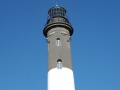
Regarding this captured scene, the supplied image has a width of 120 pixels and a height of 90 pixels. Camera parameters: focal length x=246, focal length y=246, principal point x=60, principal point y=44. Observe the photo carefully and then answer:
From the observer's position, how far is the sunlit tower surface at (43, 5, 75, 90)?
26125mm

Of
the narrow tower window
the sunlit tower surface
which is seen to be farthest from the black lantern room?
the narrow tower window

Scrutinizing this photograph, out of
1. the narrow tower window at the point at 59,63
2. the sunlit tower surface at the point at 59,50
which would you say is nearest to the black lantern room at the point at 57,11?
the sunlit tower surface at the point at 59,50

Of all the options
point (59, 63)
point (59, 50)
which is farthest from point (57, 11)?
point (59, 63)

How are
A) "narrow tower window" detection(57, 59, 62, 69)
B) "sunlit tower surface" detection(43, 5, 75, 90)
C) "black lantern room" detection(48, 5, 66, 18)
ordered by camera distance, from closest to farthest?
"sunlit tower surface" detection(43, 5, 75, 90) < "narrow tower window" detection(57, 59, 62, 69) < "black lantern room" detection(48, 5, 66, 18)

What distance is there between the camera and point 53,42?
28.8 metres

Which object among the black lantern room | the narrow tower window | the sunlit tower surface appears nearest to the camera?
the sunlit tower surface

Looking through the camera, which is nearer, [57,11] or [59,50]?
[59,50]

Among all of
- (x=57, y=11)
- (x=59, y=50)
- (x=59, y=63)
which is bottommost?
(x=59, y=63)

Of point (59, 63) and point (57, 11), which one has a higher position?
point (57, 11)

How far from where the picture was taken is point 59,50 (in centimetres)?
2797

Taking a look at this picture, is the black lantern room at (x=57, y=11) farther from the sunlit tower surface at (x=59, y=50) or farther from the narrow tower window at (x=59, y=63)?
the narrow tower window at (x=59, y=63)

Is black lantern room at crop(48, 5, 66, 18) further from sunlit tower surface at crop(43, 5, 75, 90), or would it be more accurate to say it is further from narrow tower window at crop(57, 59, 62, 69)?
narrow tower window at crop(57, 59, 62, 69)

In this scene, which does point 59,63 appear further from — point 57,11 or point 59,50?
point 57,11

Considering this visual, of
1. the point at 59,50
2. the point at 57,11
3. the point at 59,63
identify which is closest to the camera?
the point at 59,63
